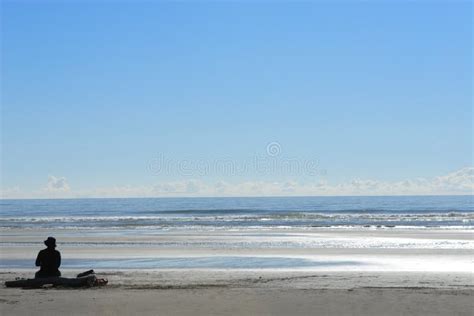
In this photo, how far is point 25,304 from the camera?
11266 mm

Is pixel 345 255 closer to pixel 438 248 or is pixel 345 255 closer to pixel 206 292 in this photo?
pixel 438 248

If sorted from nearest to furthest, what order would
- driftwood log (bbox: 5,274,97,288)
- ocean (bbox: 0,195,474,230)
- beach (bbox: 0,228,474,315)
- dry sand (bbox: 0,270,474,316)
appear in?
dry sand (bbox: 0,270,474,316) → beach (bbox: 0,228,474,315) → driftwood log (bbox: 5,274,97,288) → ocean (bbox: 0,195,474,230)

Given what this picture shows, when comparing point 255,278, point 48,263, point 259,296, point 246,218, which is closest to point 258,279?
point 255,278

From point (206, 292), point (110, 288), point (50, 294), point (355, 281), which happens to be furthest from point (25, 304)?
point (355, 281)

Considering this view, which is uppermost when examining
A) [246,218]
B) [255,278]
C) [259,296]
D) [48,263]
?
[48,263]

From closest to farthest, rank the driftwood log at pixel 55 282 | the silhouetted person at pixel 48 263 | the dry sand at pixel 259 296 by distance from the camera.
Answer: the dry sand at pixel 259 296, the driftwood log at pixel 55 282, the silhouetted person at pixel 48 263

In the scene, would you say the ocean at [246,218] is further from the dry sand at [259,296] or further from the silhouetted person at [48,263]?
the silhouetted person at [48,263]

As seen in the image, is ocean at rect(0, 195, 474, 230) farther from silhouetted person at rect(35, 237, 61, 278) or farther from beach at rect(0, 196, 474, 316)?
silhouetted person at rect(35, 237, 61, 278)

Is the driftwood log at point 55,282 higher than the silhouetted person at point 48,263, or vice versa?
the silhouetted person at point 48,263

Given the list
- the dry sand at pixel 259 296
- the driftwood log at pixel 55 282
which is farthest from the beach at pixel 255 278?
the driftwood log at pixel 55 282

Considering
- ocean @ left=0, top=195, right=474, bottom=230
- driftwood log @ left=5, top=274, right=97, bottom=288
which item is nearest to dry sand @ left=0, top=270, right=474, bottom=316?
driftwood log @ left=5, top=274, right=97, bottom=288

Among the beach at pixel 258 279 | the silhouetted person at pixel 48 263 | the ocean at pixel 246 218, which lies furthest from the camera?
the ocean at pixel 246 218

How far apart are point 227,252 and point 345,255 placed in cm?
435

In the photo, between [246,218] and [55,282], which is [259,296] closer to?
[55,282]
